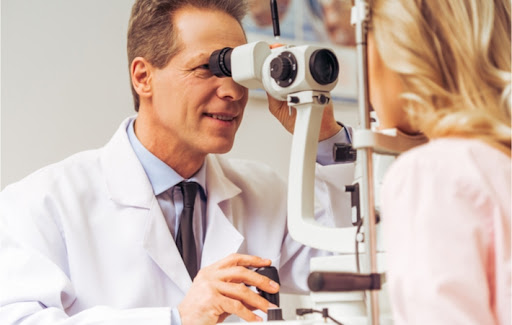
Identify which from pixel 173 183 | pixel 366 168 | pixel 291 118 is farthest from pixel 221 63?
pixel 366 168

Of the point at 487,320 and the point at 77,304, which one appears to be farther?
the point at 77,304

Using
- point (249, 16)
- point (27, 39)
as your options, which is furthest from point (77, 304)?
point (249, 16)

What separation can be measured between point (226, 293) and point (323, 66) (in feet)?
1.59

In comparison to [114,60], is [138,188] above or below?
below

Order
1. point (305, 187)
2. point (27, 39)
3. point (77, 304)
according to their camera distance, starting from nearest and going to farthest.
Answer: point (305, 187), point (77, 304), point (27, 39)

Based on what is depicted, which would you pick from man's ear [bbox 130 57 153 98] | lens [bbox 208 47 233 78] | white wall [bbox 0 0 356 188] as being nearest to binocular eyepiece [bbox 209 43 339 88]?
lens [bbox 208 47 233 78]

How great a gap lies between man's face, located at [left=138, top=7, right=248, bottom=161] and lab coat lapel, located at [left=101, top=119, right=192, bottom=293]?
0.34 feet

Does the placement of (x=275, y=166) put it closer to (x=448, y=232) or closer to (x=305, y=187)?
(x=305, y=187)

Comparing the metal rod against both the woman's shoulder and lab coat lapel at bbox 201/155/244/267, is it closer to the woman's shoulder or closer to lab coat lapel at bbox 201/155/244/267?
the woman's shoulder

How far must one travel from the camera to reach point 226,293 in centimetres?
132

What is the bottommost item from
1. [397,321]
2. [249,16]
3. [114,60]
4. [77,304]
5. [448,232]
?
[77,304]

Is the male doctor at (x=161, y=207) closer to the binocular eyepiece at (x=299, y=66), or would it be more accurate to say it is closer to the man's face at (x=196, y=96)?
the man's face at (x=196, y=96)

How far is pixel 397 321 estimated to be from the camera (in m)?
0.75

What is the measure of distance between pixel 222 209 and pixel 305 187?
22.4 inches
